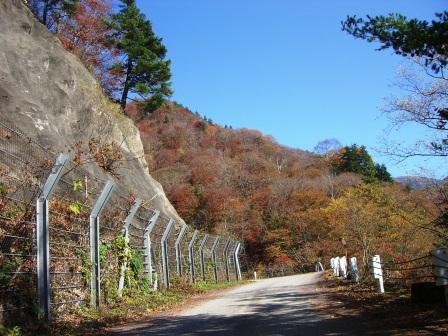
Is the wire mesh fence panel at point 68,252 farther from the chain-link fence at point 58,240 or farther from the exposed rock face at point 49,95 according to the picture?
the exposed rock face at point 49,95

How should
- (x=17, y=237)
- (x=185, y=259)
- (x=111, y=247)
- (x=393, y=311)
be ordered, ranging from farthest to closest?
(x=185, y=259) < (x=111, y=247) < (x=393, y=311) < (x=17, y=237)

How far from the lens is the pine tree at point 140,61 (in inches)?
1271

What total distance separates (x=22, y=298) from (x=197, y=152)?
6742 cm

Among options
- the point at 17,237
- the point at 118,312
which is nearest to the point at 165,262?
the point at 118,312

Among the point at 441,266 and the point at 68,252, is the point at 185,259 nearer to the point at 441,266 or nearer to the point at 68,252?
the point at 68,252

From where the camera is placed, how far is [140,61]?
1270 inches

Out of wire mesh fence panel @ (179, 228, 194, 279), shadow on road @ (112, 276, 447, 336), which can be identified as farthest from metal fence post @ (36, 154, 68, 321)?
wire mesh fence panel @ (179, 228, 194, 279)

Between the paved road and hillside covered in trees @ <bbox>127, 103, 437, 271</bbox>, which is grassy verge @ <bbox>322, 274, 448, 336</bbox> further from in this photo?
hillside covered in trees @ <bbox>127, 103, 437, 271</bbox>

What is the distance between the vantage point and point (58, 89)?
20438mm

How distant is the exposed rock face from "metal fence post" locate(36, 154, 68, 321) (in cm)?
736

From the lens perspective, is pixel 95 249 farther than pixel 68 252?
Yes

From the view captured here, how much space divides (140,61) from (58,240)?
2376cm

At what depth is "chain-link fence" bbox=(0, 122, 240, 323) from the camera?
823cm

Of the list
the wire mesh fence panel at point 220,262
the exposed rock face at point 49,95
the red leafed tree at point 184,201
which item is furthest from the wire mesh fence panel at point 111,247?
the red leafed tree at point 184,201
